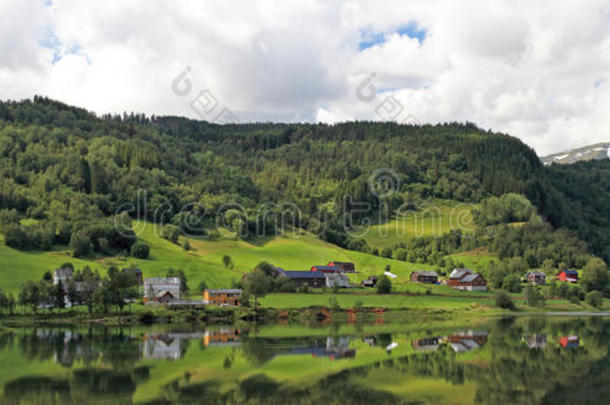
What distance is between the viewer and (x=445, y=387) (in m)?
39.4

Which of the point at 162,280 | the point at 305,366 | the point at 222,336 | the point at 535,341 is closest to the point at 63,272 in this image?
the point at 162,280

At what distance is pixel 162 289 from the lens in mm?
98938

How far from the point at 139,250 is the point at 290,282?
29757 mm

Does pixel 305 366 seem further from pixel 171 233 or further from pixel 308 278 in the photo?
pixel 171 233

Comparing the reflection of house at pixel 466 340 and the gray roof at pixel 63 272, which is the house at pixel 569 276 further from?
the gray roof at pixel 63 272

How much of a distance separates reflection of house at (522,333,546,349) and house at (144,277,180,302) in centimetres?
5200

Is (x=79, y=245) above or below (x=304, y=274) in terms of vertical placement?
above

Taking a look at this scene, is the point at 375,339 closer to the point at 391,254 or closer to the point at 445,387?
the point at 445,387

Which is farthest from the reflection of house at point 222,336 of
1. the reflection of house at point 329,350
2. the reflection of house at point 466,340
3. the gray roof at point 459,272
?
the gray roof at point 459,272

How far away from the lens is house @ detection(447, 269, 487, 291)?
118m

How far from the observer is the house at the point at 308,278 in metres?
117

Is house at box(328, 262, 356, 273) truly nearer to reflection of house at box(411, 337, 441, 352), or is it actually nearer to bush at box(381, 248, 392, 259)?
bush at box(381, 248, 392, 259)

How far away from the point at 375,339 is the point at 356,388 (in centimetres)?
2365

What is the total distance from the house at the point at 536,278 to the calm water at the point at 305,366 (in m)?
57.9
